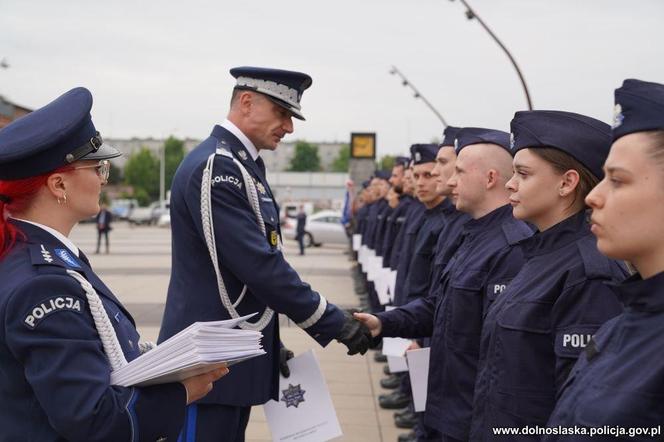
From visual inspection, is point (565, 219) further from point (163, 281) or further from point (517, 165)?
point (163, 281)

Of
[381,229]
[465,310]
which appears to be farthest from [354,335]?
[381,229]

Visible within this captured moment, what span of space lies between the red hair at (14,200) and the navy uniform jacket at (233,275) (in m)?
1.26

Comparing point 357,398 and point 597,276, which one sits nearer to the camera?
point 597,276

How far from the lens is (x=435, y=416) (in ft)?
12.3

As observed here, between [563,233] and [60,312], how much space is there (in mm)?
1755

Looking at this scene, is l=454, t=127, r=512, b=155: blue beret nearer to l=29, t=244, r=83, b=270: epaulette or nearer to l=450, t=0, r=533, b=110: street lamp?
l=29, t=244, r=83, b=270: epaulette

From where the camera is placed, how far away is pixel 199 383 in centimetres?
238

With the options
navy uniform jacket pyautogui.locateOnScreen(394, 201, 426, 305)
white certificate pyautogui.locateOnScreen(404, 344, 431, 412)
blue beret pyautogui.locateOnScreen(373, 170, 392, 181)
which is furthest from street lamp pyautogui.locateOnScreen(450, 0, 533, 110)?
white certificate pyautogui.locateOnScreen(404, 344, 431, 412)

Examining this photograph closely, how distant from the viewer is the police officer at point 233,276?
3518 millimetres

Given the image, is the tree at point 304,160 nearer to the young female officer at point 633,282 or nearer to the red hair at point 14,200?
the red hair at point 14,200

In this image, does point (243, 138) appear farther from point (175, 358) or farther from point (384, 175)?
point (384, 175)

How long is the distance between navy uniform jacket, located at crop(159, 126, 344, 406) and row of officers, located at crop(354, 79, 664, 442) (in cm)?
56

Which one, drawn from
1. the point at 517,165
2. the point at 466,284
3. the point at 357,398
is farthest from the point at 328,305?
the point at 357,398

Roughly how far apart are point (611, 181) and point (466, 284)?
1.73 meters
